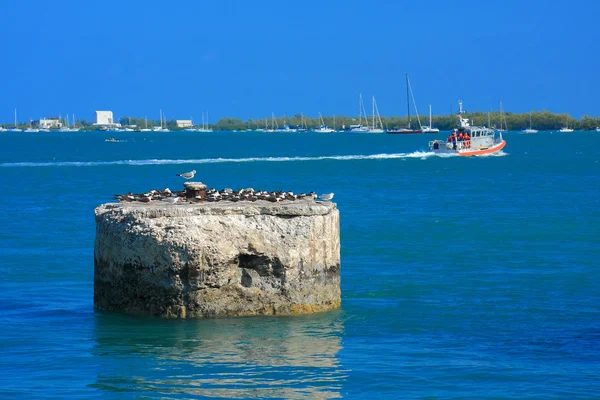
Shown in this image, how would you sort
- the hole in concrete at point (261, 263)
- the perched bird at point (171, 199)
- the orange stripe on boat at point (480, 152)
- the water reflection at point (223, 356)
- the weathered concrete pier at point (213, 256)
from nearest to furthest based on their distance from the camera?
1. the water reflection at point (223, 356)
2. the weathered concrete pier at point (213, 256)
3. the hole in concrete at point (261, 263)
4. the perched bird at point (171, 199)
5. the orange stripe on boat at point (480, 152)

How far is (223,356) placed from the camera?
44.8ft

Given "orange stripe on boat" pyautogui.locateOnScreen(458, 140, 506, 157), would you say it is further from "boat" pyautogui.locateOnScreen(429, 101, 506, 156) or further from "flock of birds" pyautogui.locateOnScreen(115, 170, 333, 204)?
"flock of birds" pyautogui.locateOnScreen(115, 170, 333, 204)

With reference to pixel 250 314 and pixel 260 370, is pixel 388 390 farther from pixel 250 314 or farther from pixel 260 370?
pixel 250 314

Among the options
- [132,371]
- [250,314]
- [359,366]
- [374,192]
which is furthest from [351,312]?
[374,192]

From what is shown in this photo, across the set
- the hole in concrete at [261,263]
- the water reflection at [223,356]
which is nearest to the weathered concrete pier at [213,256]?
the hole in concrete at [261,263]

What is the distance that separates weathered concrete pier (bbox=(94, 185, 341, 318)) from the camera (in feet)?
47.9

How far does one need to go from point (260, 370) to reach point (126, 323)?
2999 mm

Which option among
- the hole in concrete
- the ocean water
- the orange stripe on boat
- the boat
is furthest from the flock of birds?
the orange stripe on boat

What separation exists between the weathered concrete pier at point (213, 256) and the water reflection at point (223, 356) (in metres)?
0.27

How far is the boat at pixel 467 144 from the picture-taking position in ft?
298

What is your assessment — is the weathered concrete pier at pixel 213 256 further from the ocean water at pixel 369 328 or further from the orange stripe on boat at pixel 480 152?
the orange stripe on boat at pixel 480 152

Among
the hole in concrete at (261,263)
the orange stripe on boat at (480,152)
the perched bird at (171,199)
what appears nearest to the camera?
the hole in concrete at (261,263)

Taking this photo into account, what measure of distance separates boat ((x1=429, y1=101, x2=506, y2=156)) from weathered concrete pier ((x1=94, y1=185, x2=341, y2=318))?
74.4 meters

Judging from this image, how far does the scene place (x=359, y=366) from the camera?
13.4 metres
